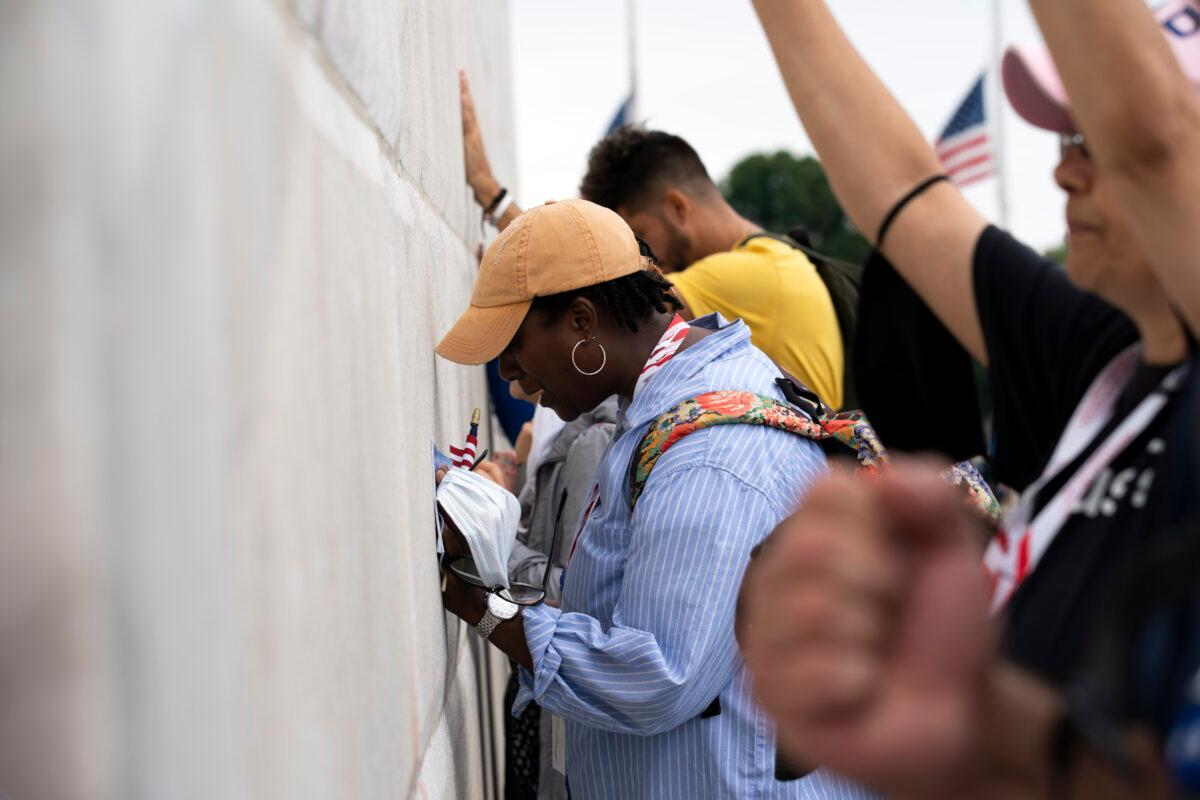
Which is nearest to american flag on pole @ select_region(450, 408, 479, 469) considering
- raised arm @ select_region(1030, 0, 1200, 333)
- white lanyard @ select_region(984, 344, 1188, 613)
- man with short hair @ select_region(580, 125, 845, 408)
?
man with short hair @ select_region(580, 125, 845, 408)

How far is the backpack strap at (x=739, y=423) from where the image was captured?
192 cm

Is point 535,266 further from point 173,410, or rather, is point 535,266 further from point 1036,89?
point 173,410

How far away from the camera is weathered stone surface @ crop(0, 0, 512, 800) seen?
568 mm

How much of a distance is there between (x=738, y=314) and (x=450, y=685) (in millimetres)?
1790

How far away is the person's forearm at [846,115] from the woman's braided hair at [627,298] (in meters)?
0.98

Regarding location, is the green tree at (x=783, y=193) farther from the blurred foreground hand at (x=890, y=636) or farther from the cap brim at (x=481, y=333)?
the blurred foreground hand at (x=890, y=636)

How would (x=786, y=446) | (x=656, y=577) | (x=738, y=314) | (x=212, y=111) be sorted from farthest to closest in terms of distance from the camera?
(x=738, y=314), (x=786, y=446), (x=656, y=577), (x=212, y=111)

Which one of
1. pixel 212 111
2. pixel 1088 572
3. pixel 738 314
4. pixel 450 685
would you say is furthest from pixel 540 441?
pixel 212 111

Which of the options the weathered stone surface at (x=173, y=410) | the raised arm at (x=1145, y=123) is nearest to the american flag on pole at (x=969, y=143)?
the raised arm at (x=1145, y=123)

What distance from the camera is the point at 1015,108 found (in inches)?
44.6

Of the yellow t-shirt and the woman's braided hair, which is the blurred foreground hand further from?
the yellow t-shirt

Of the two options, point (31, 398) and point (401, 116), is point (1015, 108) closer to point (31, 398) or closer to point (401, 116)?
point (401, 116)

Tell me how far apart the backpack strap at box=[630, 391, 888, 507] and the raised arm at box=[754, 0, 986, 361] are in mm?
729

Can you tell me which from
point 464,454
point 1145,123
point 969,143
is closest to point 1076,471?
point 1145,123
